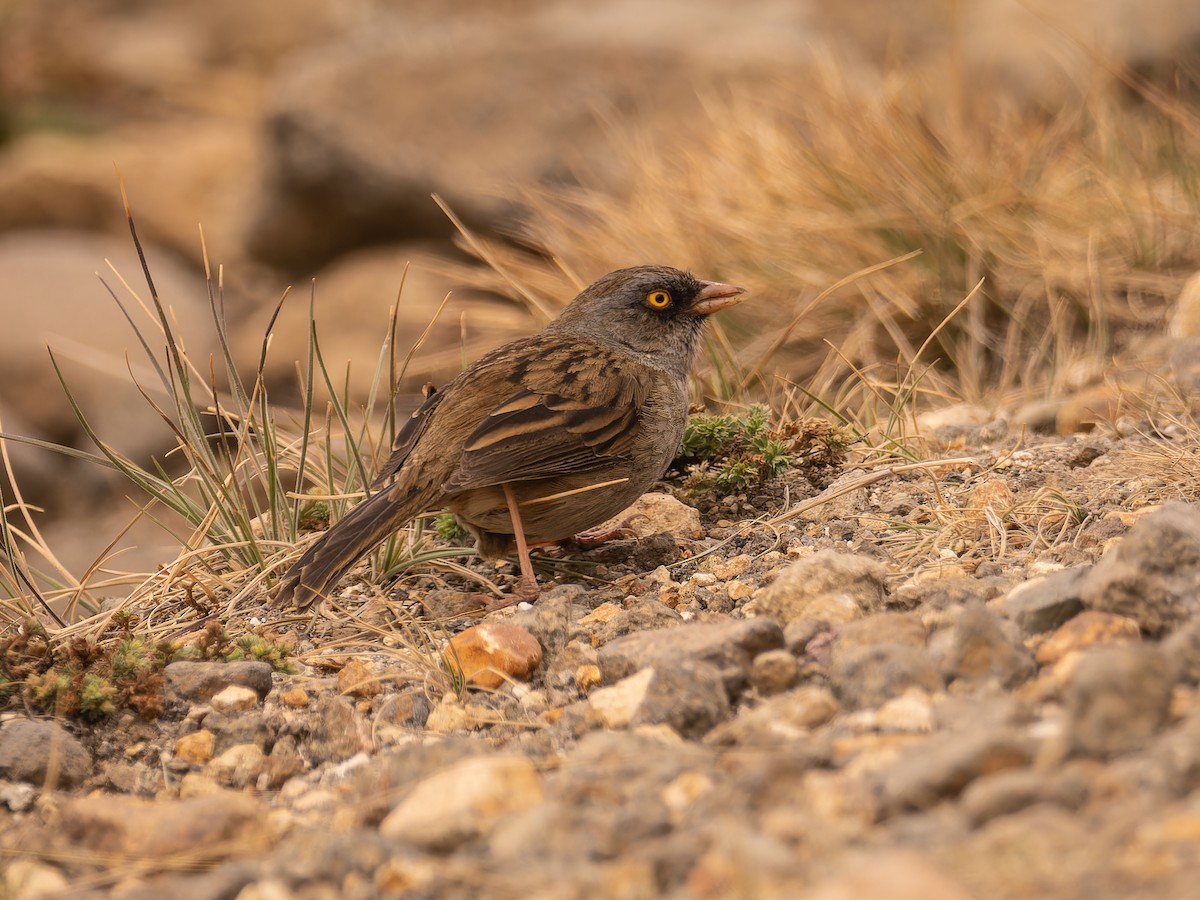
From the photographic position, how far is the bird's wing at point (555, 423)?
13.7ft

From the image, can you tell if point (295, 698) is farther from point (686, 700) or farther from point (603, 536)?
point (603, 536)

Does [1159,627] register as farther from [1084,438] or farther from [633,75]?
[633,75]

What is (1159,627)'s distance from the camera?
9.65 feet

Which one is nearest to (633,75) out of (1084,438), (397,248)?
(397,248)

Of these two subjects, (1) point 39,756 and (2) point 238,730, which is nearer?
(1) point 39,756

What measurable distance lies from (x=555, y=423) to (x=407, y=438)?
1.96 ft

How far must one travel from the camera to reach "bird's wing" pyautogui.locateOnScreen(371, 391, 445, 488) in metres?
4.46

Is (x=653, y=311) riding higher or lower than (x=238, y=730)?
higher

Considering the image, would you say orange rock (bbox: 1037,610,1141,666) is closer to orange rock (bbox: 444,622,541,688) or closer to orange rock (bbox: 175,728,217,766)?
orange rock (bbox: 444,622,541,688)

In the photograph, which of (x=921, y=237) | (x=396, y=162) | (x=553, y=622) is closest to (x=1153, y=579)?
(x=553, y=622)

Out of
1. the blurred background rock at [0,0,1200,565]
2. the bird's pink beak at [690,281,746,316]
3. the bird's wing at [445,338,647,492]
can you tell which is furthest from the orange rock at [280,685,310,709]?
the blurred background rock at [0,0,1200,565]

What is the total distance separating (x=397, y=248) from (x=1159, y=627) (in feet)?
31.8

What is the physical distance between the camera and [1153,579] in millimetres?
2945

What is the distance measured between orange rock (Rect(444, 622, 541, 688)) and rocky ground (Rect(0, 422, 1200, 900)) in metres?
0.01
